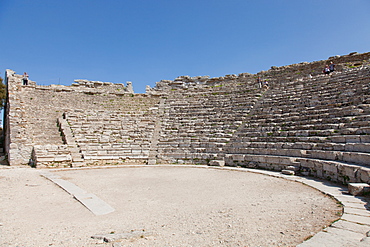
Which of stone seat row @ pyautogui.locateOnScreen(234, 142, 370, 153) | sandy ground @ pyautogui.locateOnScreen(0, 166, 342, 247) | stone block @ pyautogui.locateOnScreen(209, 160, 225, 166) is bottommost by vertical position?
sandy ground @ pyautogui.locateOnScreen(0, 166, 342, 247)

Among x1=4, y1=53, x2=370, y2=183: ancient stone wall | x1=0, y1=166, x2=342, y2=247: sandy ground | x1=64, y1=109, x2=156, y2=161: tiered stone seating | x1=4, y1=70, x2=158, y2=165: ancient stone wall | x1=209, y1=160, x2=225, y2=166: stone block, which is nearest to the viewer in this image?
x1=0, y1=166, x2=342, y2=247: sandy ground

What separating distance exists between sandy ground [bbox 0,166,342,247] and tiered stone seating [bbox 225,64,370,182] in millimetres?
1450

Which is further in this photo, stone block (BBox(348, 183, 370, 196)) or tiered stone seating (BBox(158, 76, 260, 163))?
tiered stone seating (BBox(158, 76, 260, 163))

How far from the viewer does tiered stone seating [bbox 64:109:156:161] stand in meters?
12.4

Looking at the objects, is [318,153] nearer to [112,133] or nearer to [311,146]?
[311,146]

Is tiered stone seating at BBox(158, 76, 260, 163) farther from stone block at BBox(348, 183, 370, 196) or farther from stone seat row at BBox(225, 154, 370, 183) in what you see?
stone block at BBox(348, 183, 370, 196)

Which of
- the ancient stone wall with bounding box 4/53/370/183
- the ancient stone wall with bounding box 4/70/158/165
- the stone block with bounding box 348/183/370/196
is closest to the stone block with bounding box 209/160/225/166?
the ancient stone wall with bounding box 4/53/370/183

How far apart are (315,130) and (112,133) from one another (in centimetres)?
1024

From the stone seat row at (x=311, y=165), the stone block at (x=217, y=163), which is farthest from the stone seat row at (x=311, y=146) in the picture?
the stone block at (x=217, y=163)

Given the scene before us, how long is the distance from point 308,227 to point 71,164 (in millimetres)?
10345

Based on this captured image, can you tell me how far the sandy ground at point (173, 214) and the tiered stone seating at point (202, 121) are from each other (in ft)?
14.8

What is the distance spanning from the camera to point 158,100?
1827 centimetres

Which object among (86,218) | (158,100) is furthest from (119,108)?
(86,218)

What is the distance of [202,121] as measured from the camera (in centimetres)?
1407
